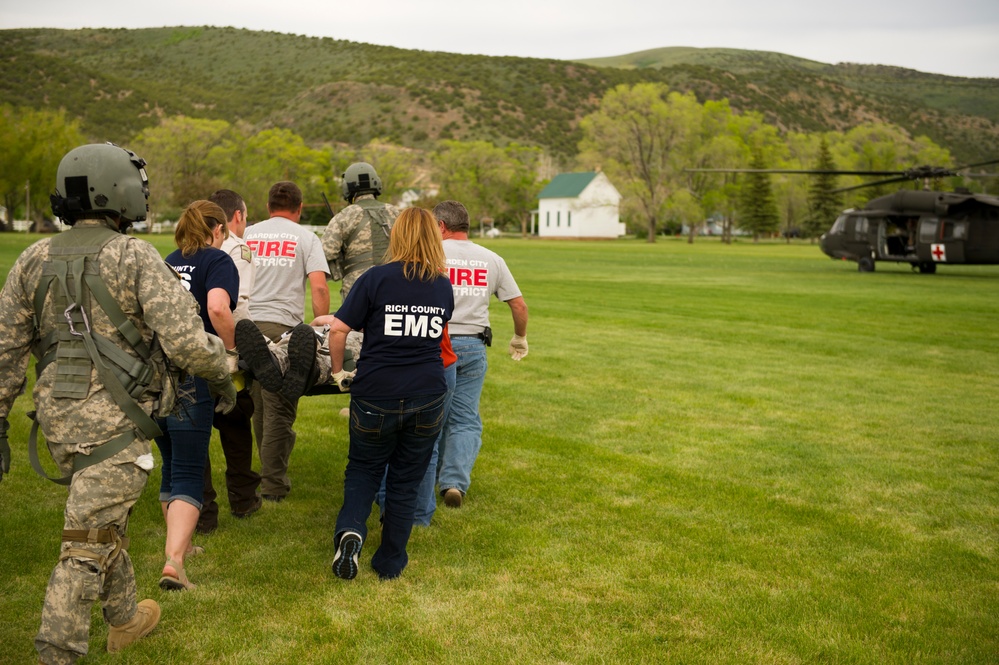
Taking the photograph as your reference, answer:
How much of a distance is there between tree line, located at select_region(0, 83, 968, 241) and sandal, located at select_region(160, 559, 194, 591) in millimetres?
74965

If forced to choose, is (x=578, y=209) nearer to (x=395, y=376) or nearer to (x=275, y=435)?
(x=275, y=435)

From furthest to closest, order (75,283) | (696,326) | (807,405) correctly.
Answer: (696,326)
(807,405)
(75,283)


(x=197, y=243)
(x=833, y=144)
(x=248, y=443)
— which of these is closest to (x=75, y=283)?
(x=197, y=243)

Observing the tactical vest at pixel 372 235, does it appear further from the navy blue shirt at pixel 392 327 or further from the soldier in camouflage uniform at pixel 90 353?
the soldier in camouflage uniform at pixel 90 353

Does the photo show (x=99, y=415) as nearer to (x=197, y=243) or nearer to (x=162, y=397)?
(x=162, y=397)

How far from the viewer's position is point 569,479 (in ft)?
24.1

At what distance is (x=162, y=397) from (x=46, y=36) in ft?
756

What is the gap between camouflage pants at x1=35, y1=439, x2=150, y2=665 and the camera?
12.1 feet

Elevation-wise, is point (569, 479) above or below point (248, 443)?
below

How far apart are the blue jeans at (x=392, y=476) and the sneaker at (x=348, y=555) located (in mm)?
50

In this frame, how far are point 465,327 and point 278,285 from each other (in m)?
1.43

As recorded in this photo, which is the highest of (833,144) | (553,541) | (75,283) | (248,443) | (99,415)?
(833,144)

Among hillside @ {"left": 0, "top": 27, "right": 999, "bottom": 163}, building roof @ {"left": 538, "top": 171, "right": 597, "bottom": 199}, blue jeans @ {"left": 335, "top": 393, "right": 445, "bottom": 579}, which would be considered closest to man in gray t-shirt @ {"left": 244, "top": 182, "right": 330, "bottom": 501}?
blue jeans @ {"left": 335, "top": 393, "right": 445, "bottom": 579}

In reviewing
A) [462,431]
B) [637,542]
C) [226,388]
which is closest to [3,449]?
[226,388]
